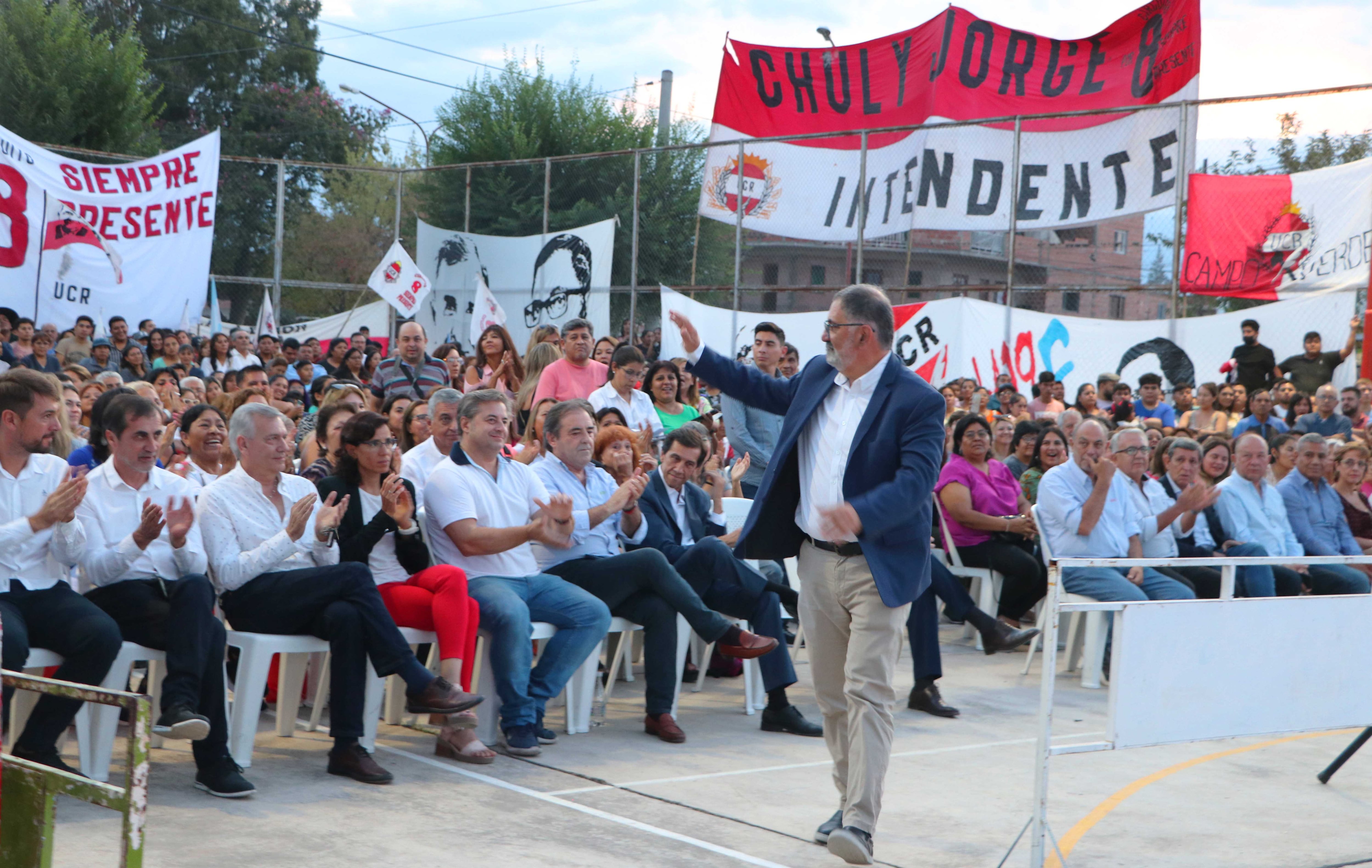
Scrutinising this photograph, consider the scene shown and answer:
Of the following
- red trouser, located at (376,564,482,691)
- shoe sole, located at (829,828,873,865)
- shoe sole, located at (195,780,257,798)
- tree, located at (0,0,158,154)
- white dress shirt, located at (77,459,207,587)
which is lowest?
shoe sole, located at (195,780,257,798)

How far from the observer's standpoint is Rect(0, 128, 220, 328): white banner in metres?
14.4

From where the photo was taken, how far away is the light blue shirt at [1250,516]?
839 cm

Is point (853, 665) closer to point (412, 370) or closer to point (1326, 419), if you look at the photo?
point (412, 370)

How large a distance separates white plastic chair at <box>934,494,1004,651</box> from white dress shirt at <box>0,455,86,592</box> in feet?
17.4

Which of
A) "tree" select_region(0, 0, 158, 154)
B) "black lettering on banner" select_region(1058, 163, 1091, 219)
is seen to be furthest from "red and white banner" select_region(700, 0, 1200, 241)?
"tree" select_region(0, 0, 158, 154)

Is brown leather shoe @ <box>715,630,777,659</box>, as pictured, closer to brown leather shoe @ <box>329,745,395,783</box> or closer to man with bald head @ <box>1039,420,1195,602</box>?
brown leather shoe @ <box>329,745,395,783</box>

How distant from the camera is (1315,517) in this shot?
348 inches

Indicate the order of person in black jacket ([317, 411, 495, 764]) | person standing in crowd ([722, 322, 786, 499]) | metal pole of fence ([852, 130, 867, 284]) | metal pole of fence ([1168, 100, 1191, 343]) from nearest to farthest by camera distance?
person in black jacket ([317, 411, 495, 764]), person standing in crowd ([722, 322, 786, 499]), metal pole of fence ([1168, 100, 1191, 343]), metal pole of fence ([852, 130, 867, 284])

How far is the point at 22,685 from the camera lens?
2.56 meters

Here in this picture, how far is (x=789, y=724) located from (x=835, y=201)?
35.3ft

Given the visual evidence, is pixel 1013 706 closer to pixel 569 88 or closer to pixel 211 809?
pixel 211 809

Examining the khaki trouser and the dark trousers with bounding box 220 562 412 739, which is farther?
the dark trousers with bounding box 220 562 412 739

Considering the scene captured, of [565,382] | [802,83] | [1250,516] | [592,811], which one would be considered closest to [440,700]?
[592,811]

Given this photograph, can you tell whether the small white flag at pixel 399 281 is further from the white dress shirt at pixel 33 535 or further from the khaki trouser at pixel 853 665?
the khaki trouser at pixel 853 665
